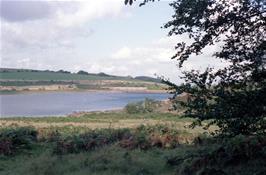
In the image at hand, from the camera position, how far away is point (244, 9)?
10.5 meters

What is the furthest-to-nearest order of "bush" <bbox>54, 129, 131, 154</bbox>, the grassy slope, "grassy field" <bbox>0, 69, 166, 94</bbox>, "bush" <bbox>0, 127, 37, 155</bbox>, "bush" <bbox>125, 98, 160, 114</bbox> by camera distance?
1. the grassy slope
2. "grassy field" <bbox>0, 69, 166, 94</bbox>
3. "bush" <bbox>125, 98, 160, 114</bbox>
4. "bush" <bbox>0, 127, 37, 155</bbox>
5. "bush" <bbox>54, 129, 131, 154</bbox>

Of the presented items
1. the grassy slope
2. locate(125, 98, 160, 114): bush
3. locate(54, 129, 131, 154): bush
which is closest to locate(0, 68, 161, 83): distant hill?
the grassy slope

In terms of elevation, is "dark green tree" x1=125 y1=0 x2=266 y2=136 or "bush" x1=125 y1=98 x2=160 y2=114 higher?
"dark green tree" x1=125 y1=0 x2=266 y2=136

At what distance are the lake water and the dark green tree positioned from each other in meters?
38.3

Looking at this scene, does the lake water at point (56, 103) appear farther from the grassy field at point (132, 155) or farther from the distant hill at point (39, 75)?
the grassy field at point (132, 155)

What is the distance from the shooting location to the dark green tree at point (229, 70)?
33.8 feet

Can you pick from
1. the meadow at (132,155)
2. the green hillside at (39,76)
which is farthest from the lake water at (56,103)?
the meadow at (132,155)

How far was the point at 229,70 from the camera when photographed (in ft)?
35.9

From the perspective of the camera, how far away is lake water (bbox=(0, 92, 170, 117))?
2635 inches

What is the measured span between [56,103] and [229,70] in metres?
73.7

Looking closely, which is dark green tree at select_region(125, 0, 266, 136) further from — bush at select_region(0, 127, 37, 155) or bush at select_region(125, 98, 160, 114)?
bush at select_region(125, 98, 160, 114)

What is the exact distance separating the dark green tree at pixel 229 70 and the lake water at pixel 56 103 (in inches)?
1506

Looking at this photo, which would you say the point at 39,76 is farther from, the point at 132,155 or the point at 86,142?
the point at 132,155

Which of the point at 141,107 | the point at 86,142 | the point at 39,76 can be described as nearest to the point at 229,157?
the point at 86,142
